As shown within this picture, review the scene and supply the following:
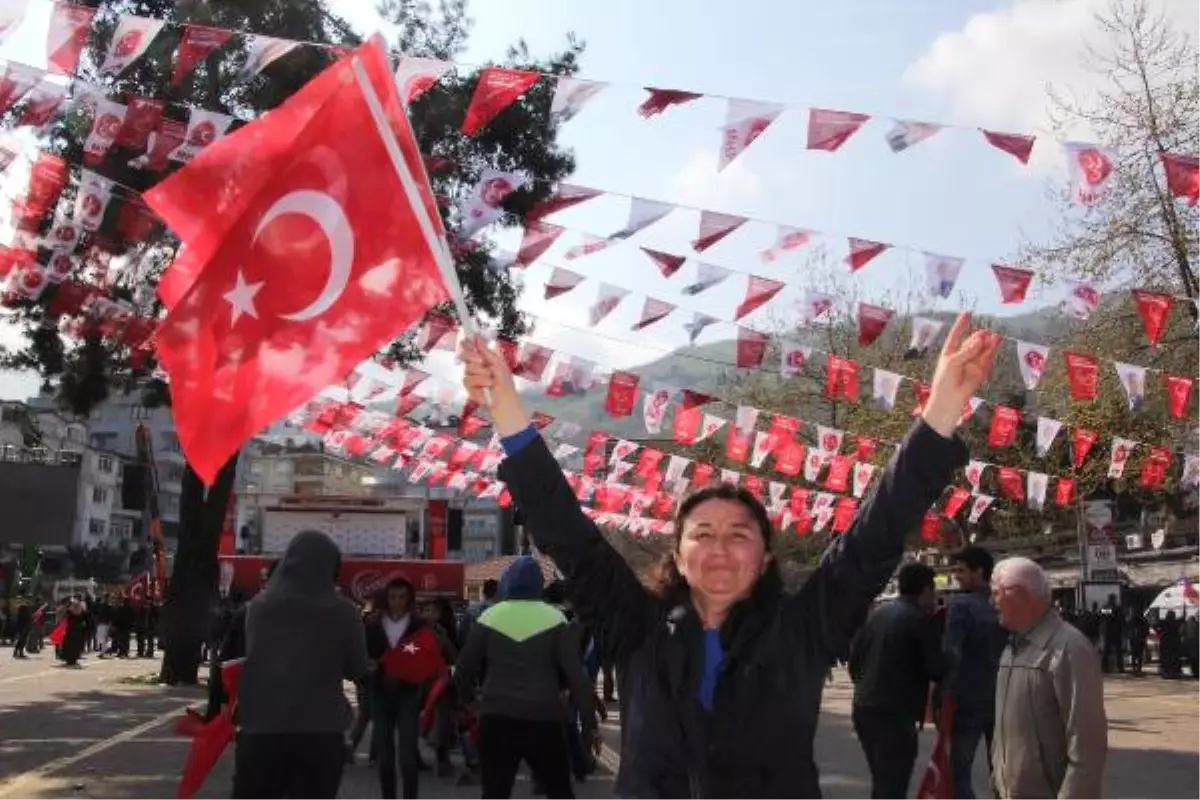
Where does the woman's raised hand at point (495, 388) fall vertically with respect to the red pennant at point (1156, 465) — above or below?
below

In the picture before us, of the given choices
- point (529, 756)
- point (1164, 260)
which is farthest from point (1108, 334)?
point (529, 756)

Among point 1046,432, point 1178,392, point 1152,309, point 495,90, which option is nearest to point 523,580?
point 495,90

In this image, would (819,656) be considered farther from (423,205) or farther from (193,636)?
(193,636)

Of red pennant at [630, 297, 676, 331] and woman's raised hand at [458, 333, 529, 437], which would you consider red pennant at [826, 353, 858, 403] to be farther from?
woman's raised hand at [458, 333, 529, 437]

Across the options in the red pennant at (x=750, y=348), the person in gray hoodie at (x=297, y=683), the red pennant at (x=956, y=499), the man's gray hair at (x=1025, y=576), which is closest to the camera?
the man's gray hair at (x=1025, y=576)

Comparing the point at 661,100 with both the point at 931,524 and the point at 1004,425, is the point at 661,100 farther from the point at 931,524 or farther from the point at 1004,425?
the point at 931,524

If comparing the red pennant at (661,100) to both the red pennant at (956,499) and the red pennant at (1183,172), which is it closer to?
the red pennant at (1183,172)

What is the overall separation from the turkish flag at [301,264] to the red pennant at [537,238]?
986 cm

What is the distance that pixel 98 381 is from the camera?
70.3 ft

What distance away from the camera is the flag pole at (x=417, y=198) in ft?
11.9

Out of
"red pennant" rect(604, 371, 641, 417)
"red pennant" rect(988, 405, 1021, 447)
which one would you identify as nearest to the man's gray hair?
"red pennant" rect(604, 371, 641, 417)

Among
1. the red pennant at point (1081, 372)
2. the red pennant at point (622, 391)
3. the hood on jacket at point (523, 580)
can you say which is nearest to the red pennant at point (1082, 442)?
the red pennant at point (1081, 372)

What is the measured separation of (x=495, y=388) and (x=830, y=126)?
28.4 feet

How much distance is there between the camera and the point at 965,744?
26.0ft
